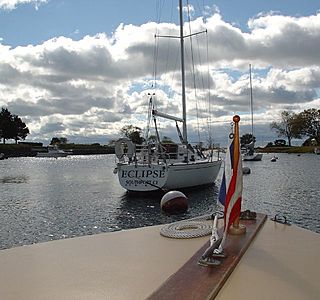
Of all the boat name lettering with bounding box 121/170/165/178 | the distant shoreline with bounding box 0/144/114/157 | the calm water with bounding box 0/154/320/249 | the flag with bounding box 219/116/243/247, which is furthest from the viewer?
the distant shoreline with bounding box 0/144/114/157

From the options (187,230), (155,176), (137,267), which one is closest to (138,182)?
(155,176)

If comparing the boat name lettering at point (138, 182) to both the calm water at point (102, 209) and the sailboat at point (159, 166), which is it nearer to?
the sailboat at point (159, 166)

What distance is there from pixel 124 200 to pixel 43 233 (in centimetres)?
700

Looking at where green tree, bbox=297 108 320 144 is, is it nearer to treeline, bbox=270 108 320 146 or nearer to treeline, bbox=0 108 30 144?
treeline, bbox=270 108 320 146

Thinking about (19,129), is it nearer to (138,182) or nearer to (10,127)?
(10,127)

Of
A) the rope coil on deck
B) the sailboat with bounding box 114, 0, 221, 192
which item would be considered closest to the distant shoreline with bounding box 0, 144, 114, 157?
the sailboat with bounding box 114, 0, 221, 192

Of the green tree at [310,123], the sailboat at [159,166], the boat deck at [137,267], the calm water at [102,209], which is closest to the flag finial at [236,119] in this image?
the boat deck at [137,267]

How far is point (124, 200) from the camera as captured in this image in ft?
62.4

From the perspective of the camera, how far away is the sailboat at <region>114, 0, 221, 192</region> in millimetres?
19391

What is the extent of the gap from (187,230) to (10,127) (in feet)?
321

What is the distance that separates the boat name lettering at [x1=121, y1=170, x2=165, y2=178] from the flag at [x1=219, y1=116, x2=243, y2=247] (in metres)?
16.0

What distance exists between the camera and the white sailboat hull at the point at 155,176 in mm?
19234

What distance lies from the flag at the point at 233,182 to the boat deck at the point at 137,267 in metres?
0.36

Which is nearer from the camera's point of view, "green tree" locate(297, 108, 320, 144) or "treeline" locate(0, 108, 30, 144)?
"treeline" locate(0, 108, 30, 144)
